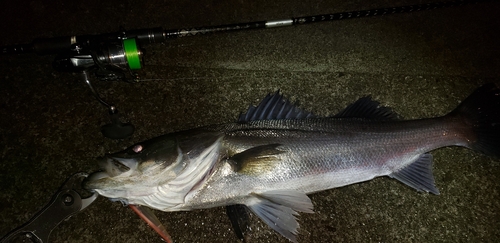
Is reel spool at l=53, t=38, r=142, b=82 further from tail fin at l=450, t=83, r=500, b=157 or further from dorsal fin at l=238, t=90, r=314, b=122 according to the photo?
tail fin at l=450, t=83, r=500, b=157

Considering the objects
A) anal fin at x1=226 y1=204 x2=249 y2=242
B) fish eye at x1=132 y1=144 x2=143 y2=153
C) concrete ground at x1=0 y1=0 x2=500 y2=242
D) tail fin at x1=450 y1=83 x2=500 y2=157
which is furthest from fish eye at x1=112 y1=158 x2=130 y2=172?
tail fin at x1=450 y1=83 x2=500 y2=157

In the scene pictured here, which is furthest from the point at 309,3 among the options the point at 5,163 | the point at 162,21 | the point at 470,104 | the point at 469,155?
the point at 5,163

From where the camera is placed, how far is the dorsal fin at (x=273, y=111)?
2.34 metres

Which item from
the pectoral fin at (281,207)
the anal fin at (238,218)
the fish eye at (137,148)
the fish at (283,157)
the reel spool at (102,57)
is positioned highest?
the reel spool at (102,57)

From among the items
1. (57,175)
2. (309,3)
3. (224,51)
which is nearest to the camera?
(57,175)

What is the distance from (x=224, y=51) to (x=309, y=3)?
43.6 inches

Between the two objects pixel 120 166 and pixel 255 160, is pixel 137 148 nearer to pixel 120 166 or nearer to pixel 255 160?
pixel 120 166

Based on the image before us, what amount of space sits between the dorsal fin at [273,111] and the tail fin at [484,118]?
1.17 m

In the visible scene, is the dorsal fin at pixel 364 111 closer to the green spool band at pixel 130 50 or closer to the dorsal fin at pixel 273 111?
the dorsal fin at pixel 273 111

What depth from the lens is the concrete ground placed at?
7.88 feet

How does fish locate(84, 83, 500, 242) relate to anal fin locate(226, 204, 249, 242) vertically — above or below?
above

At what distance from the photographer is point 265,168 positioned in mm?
2107

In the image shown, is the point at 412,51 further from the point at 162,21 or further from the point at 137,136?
the point at 137,136

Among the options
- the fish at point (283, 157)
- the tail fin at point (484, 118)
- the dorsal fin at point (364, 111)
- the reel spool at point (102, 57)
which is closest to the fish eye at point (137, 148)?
the fish at point (283, 157)
